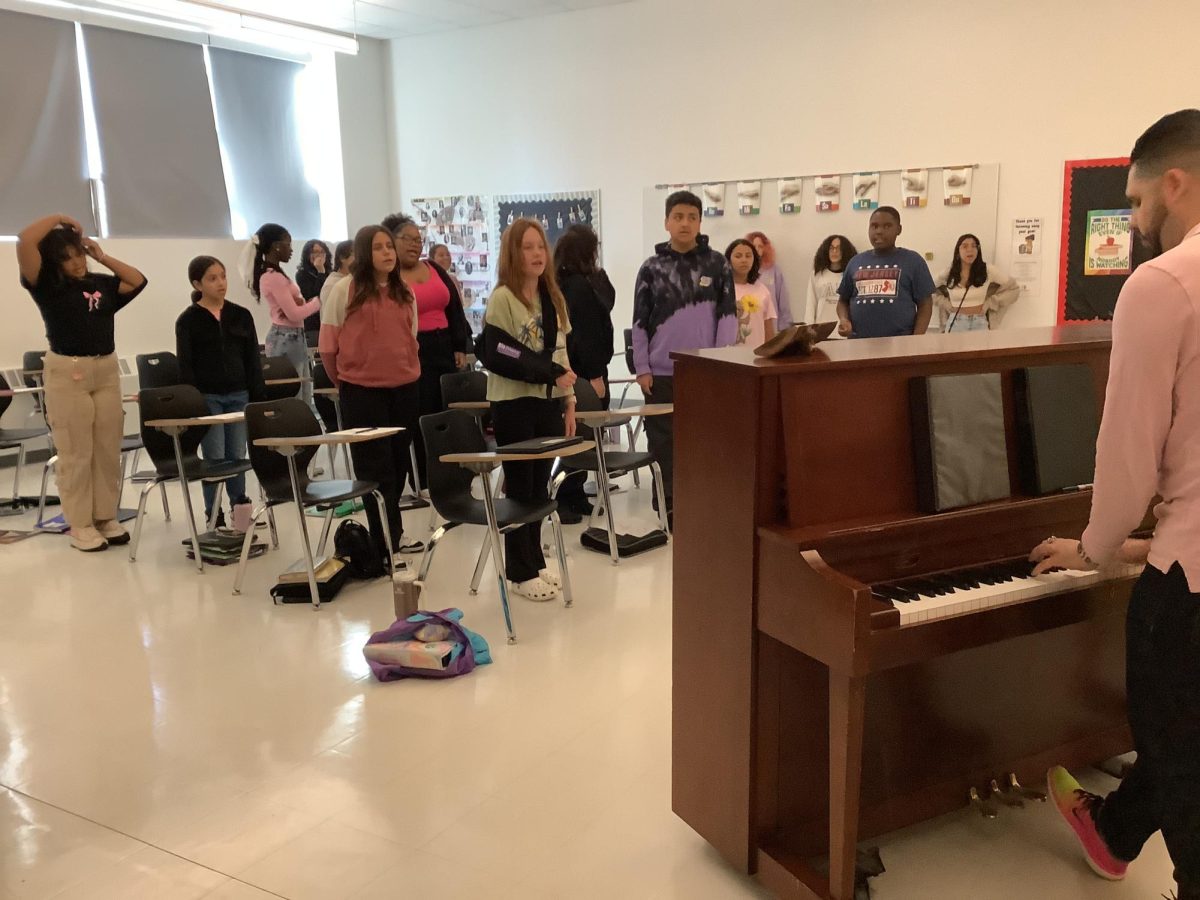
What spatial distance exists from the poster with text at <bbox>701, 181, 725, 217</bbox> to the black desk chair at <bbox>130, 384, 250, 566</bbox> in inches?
163

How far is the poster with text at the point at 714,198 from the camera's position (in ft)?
23.3

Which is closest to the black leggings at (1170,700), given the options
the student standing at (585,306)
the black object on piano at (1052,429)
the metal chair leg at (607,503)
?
the black object on piano at (1052,429)

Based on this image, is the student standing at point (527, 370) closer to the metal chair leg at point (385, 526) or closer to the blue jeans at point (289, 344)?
the metal chair leg at point (385, 526)

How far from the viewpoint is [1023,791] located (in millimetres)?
2309

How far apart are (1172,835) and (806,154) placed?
18.8 ft

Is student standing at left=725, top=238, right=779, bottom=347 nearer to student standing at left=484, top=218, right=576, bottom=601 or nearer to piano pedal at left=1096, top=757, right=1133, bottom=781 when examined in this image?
student standing at left=484, top=218, right=576, bottom=601

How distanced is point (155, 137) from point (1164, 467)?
7.73 meters

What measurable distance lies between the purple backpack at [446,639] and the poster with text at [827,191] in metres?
4.58

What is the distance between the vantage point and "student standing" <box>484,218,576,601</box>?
355cm

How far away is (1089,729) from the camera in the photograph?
2473mm

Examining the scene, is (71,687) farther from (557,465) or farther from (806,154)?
(806,154)

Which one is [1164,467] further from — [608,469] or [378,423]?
[378,423]

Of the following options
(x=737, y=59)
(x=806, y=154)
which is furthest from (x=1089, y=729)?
(x=737, y=59)

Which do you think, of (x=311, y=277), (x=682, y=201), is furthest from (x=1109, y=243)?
(x=311, y=277)
